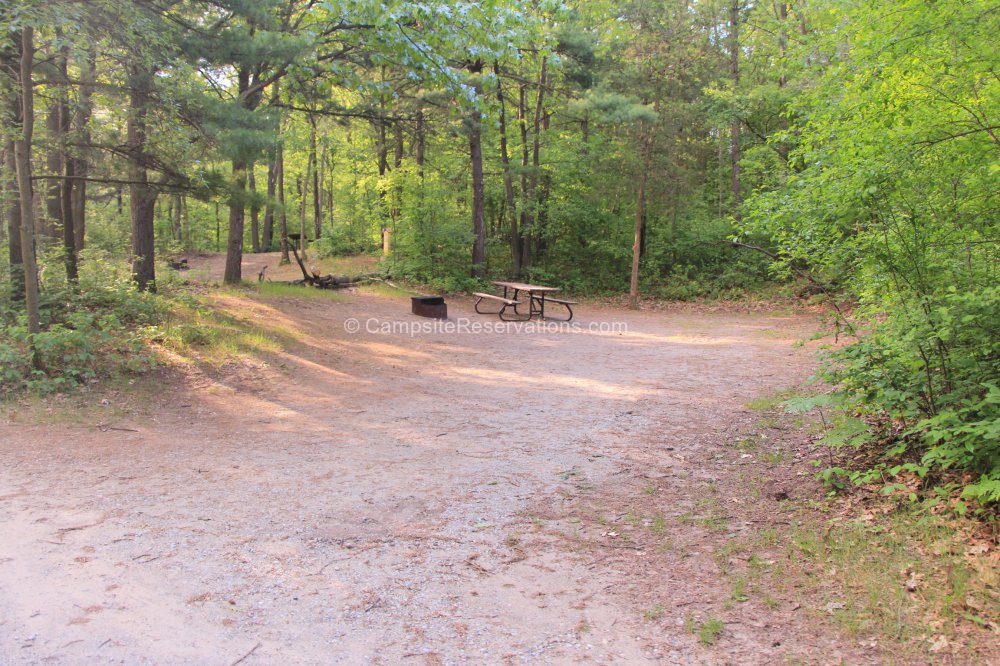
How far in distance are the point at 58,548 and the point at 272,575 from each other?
1.28 meters

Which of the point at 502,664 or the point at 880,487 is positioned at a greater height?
the point at 880,487

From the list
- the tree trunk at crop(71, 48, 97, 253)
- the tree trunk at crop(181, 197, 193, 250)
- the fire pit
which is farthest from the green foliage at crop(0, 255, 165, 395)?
the tree trunk at crop(181, 197, 193, 250)

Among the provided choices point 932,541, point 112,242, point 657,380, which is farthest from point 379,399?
point 112,242

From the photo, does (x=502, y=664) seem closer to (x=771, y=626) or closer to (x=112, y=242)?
(x=771, y=626)

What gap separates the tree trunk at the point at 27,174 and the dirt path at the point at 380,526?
1426 mm

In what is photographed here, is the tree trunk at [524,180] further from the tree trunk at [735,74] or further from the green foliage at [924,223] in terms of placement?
the green foliage at [924,223]

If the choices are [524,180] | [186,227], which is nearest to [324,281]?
[524,180]

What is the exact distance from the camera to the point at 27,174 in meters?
6.37

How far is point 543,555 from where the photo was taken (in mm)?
3363

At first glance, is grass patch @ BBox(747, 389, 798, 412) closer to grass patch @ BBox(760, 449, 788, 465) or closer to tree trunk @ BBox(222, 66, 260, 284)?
grass patch @ BBox(760, 449, 788, 465)

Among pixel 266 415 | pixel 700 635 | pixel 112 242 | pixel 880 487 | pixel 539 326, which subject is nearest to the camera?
pixel 700 635

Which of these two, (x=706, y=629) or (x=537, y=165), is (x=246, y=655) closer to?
(x=706, y=629)

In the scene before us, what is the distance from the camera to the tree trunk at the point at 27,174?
241 inches

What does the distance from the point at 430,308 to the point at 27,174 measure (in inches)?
300
